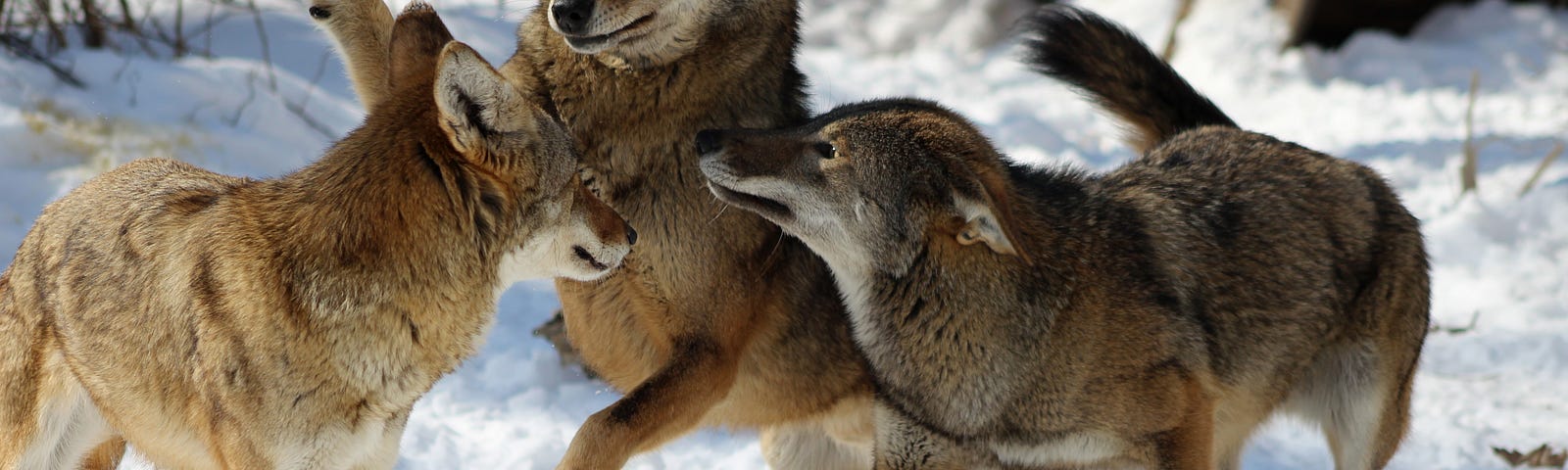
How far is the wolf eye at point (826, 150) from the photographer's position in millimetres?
4074

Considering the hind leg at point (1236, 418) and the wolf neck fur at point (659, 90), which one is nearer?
the wolf neck fur at point (659, 90)

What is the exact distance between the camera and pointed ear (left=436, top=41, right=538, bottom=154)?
10.2 feet

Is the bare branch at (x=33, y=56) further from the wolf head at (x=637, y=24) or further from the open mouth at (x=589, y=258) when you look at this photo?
the open mouth at (x=589, y=258)

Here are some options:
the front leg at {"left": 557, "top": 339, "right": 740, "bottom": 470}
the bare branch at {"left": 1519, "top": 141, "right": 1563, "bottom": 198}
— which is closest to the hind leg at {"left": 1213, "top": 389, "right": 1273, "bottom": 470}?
the front leg at {"left": 557, "top": 339, "right": 740, "bottom": 470}

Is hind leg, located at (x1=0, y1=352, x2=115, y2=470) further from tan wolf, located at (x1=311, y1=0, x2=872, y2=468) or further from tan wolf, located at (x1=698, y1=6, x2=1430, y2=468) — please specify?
tan wolf, located at (x1=698, y1=6, x2=1430, y2=468)

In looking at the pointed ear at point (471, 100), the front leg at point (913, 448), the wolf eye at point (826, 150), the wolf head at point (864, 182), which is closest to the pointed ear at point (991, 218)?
the wolf head at point (864, 182)

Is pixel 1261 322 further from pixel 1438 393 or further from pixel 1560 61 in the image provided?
pixel 1560 61

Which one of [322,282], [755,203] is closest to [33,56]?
[322,282]

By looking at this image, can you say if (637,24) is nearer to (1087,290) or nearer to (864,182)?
(864,182)

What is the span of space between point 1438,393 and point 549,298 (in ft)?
12.9

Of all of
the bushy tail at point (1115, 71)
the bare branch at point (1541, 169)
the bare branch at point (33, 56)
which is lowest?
the bare branch at point (33, 56)

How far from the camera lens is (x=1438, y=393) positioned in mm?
Result: 5852

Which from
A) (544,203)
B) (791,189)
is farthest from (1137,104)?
(544,203)

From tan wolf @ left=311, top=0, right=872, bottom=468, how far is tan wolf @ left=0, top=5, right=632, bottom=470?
1.63 feet
